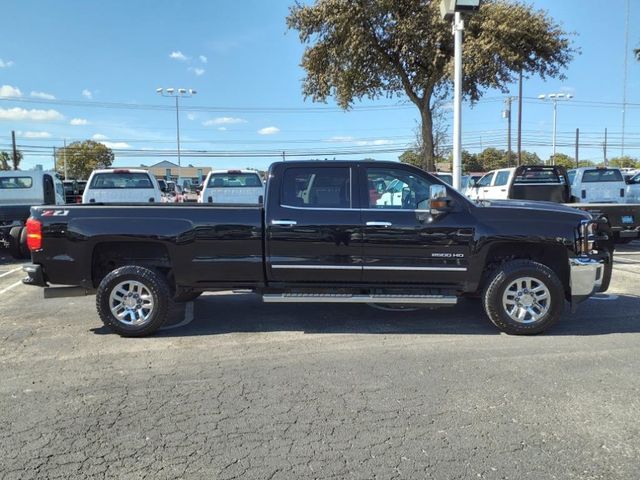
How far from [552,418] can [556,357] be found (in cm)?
144

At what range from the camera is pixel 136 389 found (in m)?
4.44

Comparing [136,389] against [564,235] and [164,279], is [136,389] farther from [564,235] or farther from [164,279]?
[564,235]

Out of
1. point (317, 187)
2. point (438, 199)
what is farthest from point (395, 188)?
point (317, 187)

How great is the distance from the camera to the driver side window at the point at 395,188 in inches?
237

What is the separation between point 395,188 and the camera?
612 centimetres

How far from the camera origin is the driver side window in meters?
6.02

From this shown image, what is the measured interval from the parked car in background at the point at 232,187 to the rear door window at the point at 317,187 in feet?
26.7

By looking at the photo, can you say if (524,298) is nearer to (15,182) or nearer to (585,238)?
(585,238)

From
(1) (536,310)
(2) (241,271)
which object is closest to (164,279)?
(2) (241,271)

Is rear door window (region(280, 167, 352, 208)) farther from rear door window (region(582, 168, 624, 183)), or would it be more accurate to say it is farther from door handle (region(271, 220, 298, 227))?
rear door window (region(582, 168, 624, 183))

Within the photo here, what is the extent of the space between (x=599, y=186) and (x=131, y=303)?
14.3 metres

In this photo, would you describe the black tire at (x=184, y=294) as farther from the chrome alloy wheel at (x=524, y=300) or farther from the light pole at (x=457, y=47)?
the light pole at (x=457, y=47)

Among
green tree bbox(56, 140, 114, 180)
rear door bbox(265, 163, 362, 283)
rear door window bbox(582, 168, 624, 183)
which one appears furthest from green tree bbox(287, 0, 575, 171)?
green tree bbox(56, 140, 114, 180)

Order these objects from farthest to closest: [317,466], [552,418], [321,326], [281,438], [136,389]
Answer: [321,326]
[136,389]
[552,418]
[281,438]
[317,466]
